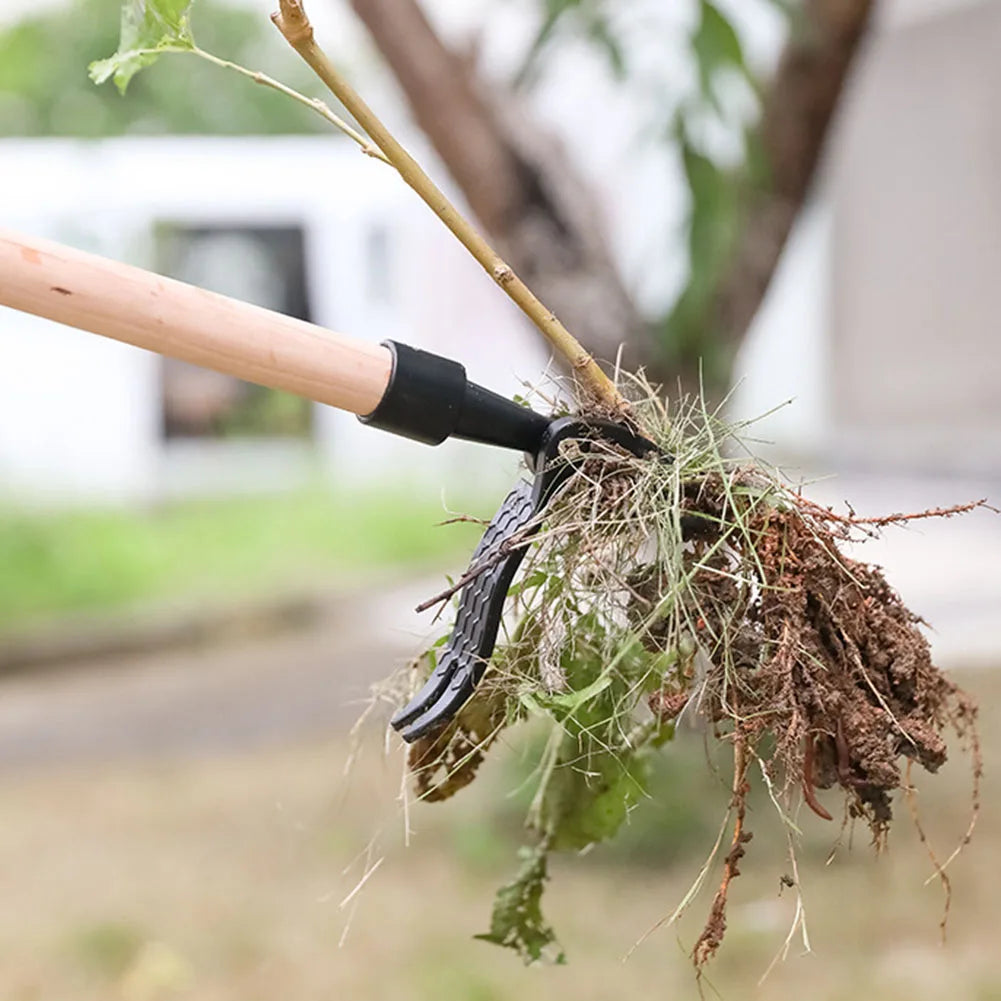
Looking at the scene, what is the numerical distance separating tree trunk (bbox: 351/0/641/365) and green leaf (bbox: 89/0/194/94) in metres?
1.07

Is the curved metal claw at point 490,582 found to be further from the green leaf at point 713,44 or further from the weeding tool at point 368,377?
the green leaf at point 713,44

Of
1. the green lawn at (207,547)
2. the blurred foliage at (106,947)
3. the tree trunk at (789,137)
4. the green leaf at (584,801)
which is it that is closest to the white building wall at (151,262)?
the green lawn at (207,547)

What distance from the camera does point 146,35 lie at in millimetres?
542

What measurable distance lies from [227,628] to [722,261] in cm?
239

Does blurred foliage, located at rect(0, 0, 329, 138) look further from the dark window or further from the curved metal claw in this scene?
the curved metal claw

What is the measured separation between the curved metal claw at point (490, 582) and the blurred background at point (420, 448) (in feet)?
0.25

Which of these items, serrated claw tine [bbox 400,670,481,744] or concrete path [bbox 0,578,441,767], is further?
concrete path [bbox 0,578,441,767]

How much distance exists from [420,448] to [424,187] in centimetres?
467

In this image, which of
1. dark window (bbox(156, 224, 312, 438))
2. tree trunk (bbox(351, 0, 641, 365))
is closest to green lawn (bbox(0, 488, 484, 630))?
dark window (bbox(156, 224, 312, 438))

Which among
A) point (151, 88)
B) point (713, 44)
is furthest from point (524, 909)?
point (151, 88)

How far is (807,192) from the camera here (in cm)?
178

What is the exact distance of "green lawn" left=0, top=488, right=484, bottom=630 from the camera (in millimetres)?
3895

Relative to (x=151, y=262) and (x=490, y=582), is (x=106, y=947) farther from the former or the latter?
(x=151, y=262)

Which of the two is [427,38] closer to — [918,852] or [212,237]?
[918,852]
